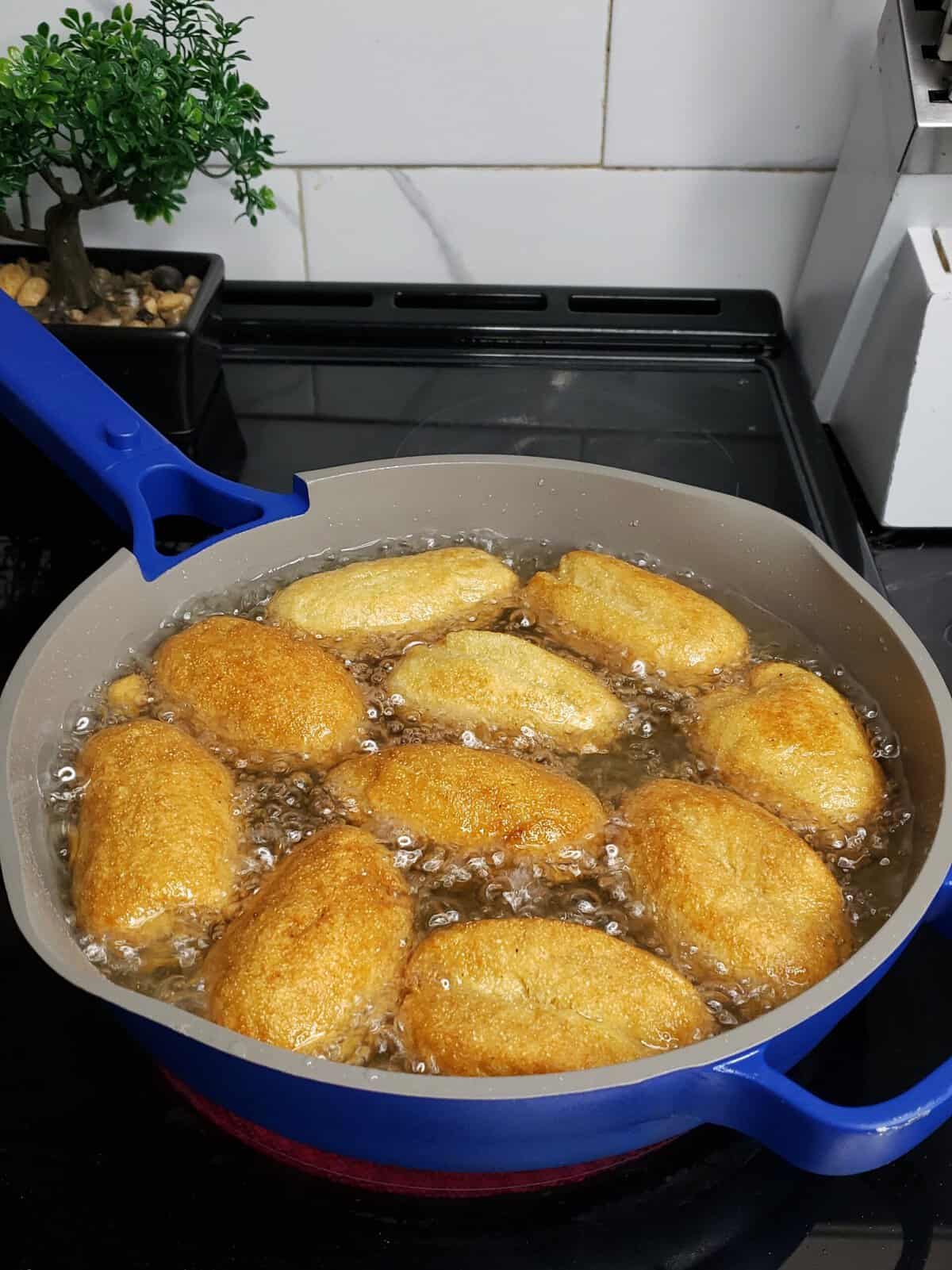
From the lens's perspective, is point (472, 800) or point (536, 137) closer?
point (472, 800)

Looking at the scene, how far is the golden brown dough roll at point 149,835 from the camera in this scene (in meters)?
0.65

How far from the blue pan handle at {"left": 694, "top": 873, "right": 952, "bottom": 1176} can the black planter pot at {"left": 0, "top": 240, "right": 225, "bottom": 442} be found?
77 cm

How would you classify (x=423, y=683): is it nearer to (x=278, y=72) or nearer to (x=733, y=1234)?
(x=733, y=1234)

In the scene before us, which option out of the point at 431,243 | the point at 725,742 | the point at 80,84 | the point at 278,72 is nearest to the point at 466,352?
the point at 431,243

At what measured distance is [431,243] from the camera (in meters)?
1.22

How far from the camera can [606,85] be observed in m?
1.10

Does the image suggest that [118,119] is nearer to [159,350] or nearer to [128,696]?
[159,350]

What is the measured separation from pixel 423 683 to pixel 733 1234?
388 mm

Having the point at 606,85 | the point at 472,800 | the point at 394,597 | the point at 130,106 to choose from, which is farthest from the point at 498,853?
the point at 606,85

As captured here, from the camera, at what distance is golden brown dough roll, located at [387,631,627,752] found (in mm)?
790

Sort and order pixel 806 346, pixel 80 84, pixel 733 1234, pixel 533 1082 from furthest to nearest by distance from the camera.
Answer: pixel 806 346 < pixel 80 84 < pixel 733 1234 < pixel 533 1082

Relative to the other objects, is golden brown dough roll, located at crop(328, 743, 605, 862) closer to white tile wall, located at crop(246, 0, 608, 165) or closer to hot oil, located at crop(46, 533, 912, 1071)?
hot oil, located at crop(46, 533, 912, 1071)

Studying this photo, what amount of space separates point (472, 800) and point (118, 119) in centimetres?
64

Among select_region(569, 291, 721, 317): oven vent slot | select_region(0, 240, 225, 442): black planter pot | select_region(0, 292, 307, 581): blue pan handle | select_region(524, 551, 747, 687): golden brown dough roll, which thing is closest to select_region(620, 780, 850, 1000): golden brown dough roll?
select_region(524, 551, 747, 687): golden brown dough roll
